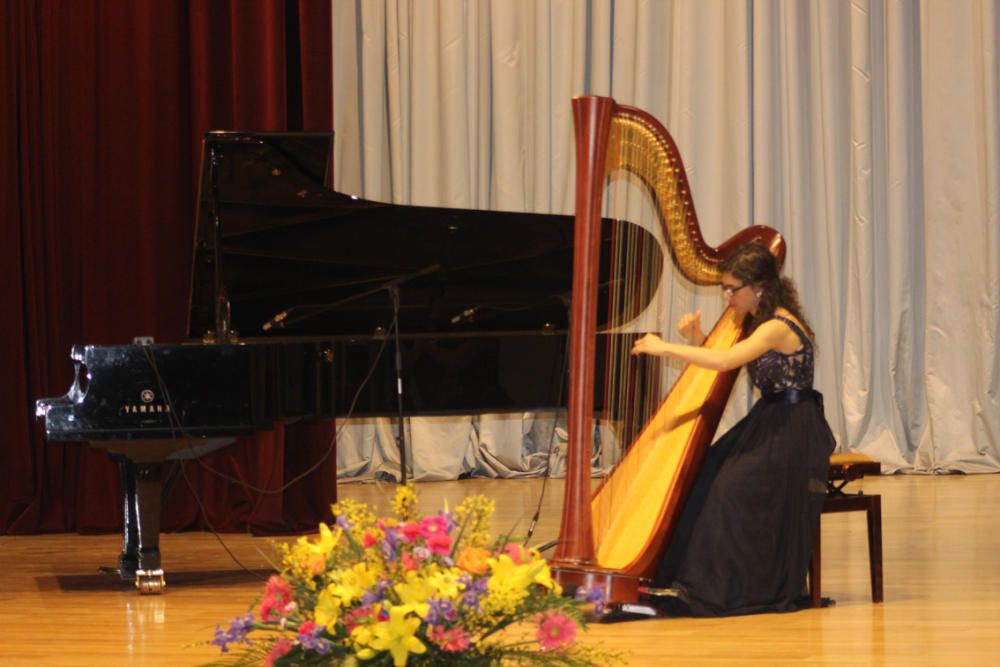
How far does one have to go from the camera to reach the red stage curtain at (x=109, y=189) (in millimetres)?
6578

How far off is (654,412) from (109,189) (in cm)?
323

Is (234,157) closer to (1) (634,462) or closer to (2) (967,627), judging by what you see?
(1) (634,462)

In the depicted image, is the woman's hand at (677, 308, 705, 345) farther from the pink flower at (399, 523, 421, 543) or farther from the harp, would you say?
the pink flower at (399, 523, 421, 543)

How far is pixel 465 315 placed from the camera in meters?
5.46

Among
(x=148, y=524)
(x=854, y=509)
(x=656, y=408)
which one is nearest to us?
(x=854, y=509)

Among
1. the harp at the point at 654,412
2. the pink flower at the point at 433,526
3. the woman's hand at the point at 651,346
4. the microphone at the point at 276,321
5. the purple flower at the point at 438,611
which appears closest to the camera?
the purple flower at the point at 438,611

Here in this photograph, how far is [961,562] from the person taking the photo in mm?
4988

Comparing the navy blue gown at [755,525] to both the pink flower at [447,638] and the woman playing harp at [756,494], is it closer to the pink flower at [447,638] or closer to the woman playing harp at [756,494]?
the woman playing harp at [756,494]

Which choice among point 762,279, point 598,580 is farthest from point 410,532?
point 762,279

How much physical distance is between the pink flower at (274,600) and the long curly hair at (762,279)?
2.57 meters

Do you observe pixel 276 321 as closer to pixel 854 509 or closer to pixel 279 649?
pixel 854 509

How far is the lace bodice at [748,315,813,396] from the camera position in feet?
14.0

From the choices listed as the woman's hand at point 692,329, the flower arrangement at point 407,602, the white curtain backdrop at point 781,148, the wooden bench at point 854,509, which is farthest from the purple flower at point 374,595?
the white curtain backdrop at point 781,148

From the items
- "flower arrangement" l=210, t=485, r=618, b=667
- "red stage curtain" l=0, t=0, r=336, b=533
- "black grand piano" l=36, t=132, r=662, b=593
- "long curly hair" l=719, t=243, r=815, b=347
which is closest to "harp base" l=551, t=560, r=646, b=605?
"long curly hair" l=719, t=243, r=815, b=347
